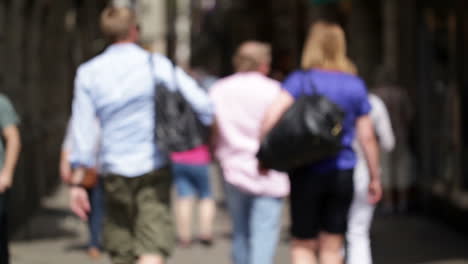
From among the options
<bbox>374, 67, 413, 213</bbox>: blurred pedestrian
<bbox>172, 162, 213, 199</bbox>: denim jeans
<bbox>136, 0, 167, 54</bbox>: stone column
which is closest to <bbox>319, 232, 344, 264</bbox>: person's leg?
<bbox>172, 162, 213, 199</bbox>: denim jeans

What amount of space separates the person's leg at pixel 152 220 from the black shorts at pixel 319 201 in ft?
2.23

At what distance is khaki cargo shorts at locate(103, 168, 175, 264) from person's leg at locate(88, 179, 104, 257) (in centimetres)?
451

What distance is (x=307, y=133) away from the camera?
6.22 m

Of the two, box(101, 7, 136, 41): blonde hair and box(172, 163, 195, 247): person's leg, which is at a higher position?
box(101, 7, 136, 41): blonde hair

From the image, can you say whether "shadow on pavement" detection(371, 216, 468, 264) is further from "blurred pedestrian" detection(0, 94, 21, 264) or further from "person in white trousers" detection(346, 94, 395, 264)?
"blurred pedestrian" detection(0, 94, 21, 264)

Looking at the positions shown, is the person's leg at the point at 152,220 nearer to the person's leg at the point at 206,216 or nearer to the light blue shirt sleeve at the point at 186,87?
the light blue shirt sleeve at the point at 186,87

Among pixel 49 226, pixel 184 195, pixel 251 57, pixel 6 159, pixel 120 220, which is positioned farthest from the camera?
pixel 49 226

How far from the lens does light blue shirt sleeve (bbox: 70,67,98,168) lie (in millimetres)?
6465

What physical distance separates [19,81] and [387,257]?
5.89 metres

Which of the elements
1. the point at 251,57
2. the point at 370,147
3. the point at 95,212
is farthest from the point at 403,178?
the point at 370,147

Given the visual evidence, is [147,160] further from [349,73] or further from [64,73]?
[64,73]

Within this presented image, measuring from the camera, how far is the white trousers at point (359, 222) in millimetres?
7633

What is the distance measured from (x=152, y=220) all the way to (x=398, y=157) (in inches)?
355

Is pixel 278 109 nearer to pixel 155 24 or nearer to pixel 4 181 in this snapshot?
pixel 4 181
